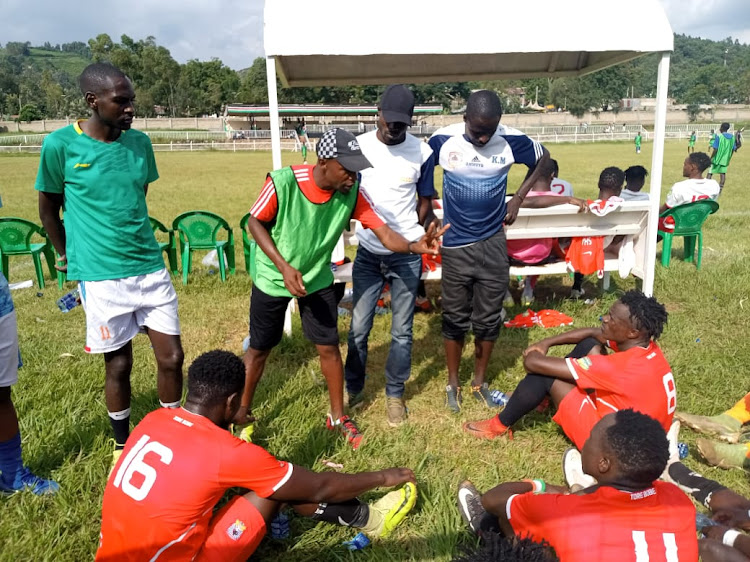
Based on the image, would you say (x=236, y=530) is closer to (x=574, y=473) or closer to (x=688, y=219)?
(x=574, y=473)

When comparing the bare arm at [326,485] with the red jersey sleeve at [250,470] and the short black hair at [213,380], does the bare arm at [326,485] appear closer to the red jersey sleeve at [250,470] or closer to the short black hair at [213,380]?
the red jersey sleeve at [250,470]

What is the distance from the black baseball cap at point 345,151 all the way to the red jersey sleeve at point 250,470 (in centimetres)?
164

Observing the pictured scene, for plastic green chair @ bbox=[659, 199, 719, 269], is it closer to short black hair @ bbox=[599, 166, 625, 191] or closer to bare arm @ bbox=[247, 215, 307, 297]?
short black hair @ bbox=[599, 166, 625, 191]

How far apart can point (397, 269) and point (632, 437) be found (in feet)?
7.24

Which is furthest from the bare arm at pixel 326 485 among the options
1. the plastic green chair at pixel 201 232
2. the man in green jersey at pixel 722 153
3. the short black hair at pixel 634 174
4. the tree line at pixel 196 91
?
the tree line at pixel 196 91

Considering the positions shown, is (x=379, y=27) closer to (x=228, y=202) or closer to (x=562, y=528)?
(x=562, y=528)

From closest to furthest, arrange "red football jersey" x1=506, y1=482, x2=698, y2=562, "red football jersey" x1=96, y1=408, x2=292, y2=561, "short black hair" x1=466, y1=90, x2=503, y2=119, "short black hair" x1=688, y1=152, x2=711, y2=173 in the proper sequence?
1. "red football jersey" x1=506, y1=482, x2=698, y2=562
2. "red football jersey" x1=96, y1=408, x2=292, y2=561
3. "short black hair" x1=466, y1=90, x2=503, y2=119
4. "short black hair" x1=688, y1=152, x2=711, y2=173

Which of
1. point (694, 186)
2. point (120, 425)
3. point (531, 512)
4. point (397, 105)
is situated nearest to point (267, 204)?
point (397, 105)

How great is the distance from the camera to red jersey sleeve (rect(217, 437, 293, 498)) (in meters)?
2.14

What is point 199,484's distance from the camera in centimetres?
211

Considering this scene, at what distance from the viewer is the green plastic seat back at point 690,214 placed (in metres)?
7.33

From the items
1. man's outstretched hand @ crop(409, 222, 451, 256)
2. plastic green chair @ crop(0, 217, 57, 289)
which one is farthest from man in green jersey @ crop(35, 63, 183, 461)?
plastic green chair @ crop(0, 217, 57, 289)

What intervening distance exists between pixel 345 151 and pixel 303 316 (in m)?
1.14

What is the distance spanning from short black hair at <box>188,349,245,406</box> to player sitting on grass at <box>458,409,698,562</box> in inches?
51.9
